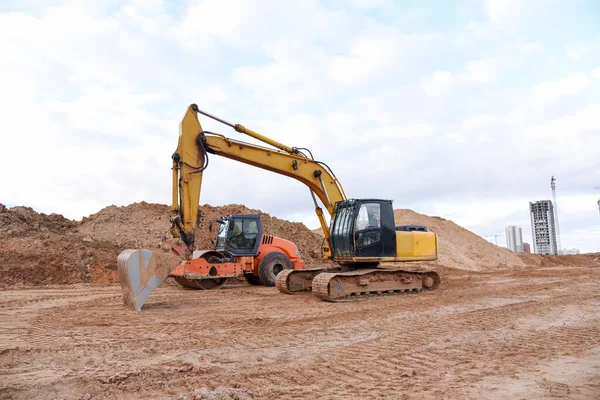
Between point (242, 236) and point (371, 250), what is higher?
point (242, 236)

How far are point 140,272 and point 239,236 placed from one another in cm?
545

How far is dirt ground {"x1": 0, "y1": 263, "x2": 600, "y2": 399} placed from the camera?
166 inches

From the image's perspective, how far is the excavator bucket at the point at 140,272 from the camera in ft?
29.6

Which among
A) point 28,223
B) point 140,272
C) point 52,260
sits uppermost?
point 28,223

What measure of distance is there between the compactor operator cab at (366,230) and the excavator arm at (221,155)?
3.11 ft

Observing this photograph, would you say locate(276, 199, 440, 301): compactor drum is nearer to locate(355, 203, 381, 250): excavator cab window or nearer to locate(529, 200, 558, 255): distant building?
locate(355, 203, 381, 250): excavator cab window

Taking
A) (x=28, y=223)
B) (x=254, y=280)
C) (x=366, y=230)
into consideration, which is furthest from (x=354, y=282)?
(x=28, y=223)

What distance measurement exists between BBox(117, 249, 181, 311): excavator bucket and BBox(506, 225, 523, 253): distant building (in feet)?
162

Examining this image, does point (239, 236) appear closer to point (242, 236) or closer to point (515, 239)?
point (242, 236)

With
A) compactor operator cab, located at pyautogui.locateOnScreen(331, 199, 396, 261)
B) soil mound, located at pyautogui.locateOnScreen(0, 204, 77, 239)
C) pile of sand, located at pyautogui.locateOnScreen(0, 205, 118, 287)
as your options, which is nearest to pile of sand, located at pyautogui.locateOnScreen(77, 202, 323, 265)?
soil mound, located at pyautogui.locateOnScreen(0, 204, 77, 239)

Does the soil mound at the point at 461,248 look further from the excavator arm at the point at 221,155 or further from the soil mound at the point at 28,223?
the soil mound at the point at 28,223

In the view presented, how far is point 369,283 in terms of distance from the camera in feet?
36.2

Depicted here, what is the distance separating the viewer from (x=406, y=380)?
14.8 ft

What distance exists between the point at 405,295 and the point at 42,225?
19.5 m
